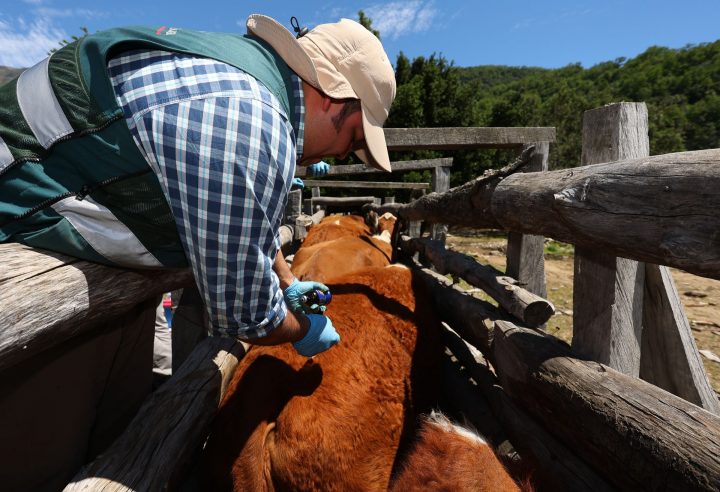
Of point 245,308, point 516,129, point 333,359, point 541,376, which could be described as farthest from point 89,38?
point 516,129

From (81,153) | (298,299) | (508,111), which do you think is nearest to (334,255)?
(298,299)

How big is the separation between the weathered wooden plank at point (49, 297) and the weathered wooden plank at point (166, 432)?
52cm

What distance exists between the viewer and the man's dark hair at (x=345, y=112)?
1.56m

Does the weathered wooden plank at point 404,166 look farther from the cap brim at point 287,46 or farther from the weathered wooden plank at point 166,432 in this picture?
the cap brim at point 287,46

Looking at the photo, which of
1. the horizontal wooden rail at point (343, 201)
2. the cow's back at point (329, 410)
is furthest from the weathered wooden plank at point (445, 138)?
the horizontal wooden rail at point (343, 201)

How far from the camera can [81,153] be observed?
3.66 feet

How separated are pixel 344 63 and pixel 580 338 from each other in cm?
160

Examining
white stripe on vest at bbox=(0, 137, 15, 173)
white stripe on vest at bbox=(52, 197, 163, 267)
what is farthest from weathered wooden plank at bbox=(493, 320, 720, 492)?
white stripe on vest at bbox=(0, 137, 15, 173)

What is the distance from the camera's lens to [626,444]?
48.4 inches

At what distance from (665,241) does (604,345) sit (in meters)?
0.80

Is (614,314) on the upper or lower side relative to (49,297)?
lower

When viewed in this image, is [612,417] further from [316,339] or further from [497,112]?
[497,112]

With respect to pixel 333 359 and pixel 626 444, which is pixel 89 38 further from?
pixel 626 444

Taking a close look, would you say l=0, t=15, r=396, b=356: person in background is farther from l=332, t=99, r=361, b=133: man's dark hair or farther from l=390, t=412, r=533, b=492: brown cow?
l=390, t=412, r=533, b=492: brown cow
